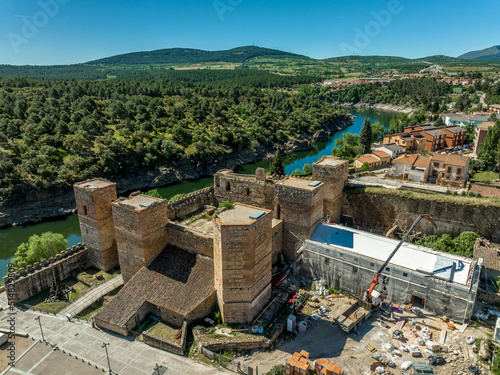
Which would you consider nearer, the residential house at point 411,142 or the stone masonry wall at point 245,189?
the stone masonry wall at point 245,189

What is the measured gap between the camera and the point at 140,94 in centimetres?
8588

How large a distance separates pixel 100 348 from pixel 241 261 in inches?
363

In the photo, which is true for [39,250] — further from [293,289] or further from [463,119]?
[463,119]

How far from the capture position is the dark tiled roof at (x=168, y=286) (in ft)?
A: 65.3

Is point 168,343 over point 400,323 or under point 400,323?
over

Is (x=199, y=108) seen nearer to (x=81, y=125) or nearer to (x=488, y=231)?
(x=81, y=125)

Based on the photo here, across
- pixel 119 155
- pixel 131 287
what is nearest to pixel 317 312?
pixel 131 287

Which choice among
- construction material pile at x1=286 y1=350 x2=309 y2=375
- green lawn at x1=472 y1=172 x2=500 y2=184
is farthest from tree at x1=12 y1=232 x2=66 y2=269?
green lawn at x1=472 y1=172 x2=500 y2=184

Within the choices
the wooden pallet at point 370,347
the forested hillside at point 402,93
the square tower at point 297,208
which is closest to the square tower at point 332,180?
the square tower at point 297,208

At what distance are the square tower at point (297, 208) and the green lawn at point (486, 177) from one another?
21.6 m

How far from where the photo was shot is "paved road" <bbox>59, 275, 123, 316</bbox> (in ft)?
70.8

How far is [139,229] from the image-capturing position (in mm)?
21641

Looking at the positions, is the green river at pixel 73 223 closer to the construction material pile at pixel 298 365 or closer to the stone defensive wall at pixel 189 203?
the stone defensive wall at pixel 189 203

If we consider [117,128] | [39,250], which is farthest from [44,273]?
[117,128]
